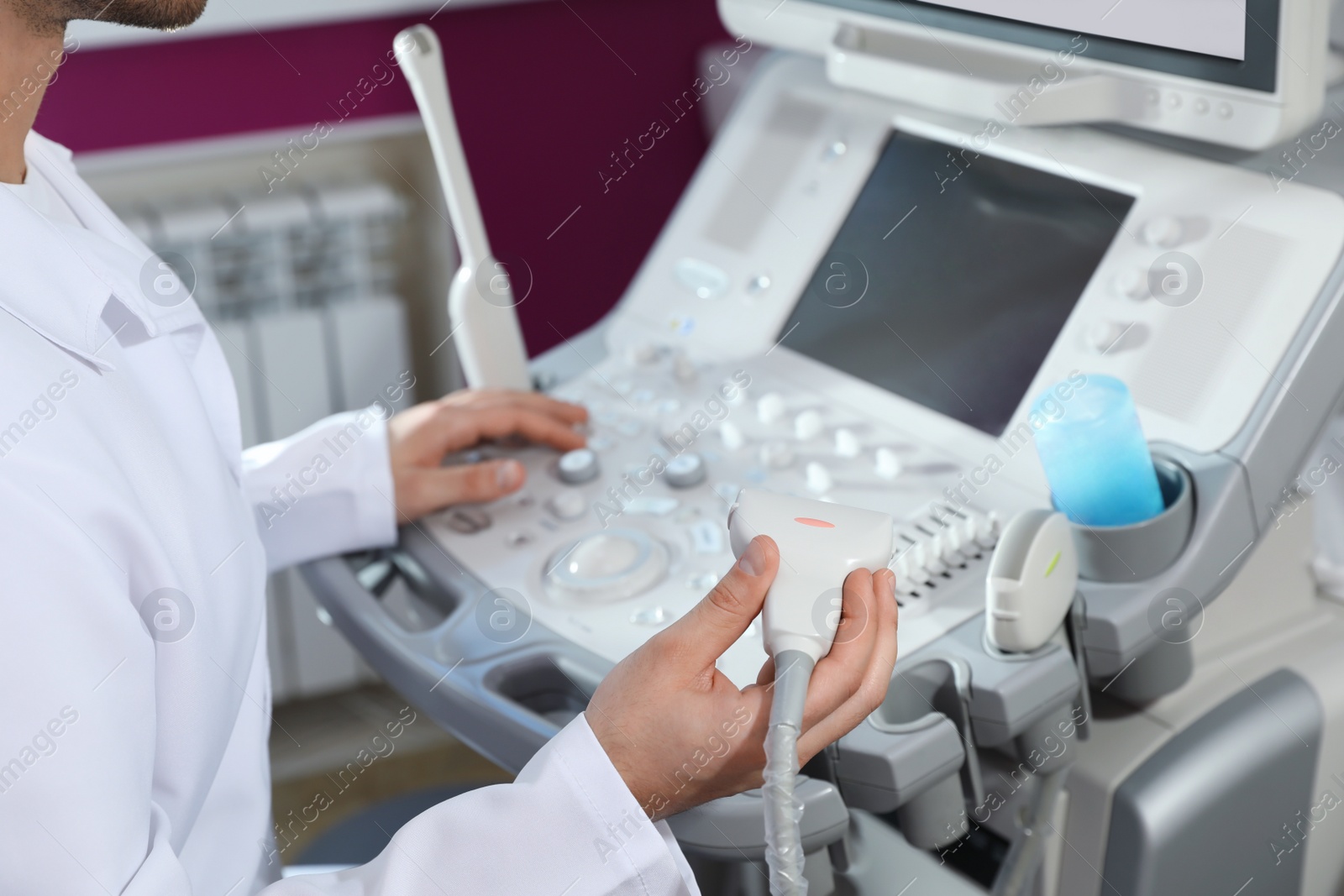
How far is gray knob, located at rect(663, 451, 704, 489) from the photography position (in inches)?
35.7

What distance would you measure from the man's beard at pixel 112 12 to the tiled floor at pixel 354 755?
4.24ft

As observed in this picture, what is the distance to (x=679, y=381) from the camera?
1045 millimetres

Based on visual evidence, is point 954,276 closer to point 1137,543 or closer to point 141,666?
point 1137,543

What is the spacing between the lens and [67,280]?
2.20 feet

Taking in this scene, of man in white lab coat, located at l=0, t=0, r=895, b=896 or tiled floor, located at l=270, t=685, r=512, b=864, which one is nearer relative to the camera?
man in white lab coat, located at l=0, t=0, r=895, b=896

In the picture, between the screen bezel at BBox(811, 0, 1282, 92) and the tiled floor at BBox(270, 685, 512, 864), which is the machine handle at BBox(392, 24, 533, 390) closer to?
the screen bezel at BBox(811, 0, 1282, 92)

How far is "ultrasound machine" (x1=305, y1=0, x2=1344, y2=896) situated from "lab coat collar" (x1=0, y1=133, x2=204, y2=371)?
27cm

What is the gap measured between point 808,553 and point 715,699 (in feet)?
0.28

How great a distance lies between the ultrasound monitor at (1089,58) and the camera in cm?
77

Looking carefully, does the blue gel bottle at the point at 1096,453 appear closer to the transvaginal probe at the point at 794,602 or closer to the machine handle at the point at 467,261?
the transvaginal probe at the point at 794,602

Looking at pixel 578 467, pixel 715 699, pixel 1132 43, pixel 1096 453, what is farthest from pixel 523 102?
pixel 715 699

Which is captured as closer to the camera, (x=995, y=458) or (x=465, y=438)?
(x=995, y=458)

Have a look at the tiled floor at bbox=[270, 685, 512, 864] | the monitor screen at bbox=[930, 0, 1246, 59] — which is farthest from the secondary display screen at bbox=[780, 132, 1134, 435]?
the tiled floor at bbox=[270, 685, 512, 864]

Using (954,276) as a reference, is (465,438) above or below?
below
